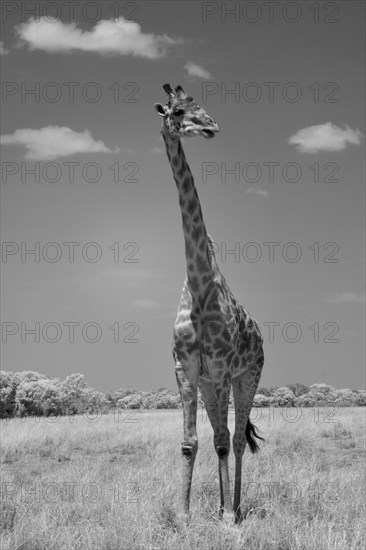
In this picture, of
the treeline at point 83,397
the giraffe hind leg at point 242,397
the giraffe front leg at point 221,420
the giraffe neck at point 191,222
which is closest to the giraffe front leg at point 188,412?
the giraffe front leg at point 221,420

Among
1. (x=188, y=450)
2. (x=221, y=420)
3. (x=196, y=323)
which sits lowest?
(x=188, y=450)

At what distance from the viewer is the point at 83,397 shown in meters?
29.8

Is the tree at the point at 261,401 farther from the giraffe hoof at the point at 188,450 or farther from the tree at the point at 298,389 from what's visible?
the giraffe hoof at the point at 188,450

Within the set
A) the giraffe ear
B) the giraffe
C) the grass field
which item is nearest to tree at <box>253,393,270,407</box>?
the grass field

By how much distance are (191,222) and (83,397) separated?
22.8 m

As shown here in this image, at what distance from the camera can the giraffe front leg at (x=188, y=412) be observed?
7.70 m

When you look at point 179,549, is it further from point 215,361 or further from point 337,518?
point 337,518

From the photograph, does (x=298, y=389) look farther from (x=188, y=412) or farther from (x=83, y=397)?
(x=188, y=412)

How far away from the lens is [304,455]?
16484 millimetres

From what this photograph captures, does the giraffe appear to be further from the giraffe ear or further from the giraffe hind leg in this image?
the giraffe hind leg

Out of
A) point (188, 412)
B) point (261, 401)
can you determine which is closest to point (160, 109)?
point (188, 412)

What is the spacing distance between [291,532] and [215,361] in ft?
6.08

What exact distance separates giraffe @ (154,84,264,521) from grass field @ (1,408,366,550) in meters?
0.57

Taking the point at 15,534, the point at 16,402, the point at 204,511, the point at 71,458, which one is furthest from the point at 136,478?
the point at 16,402
